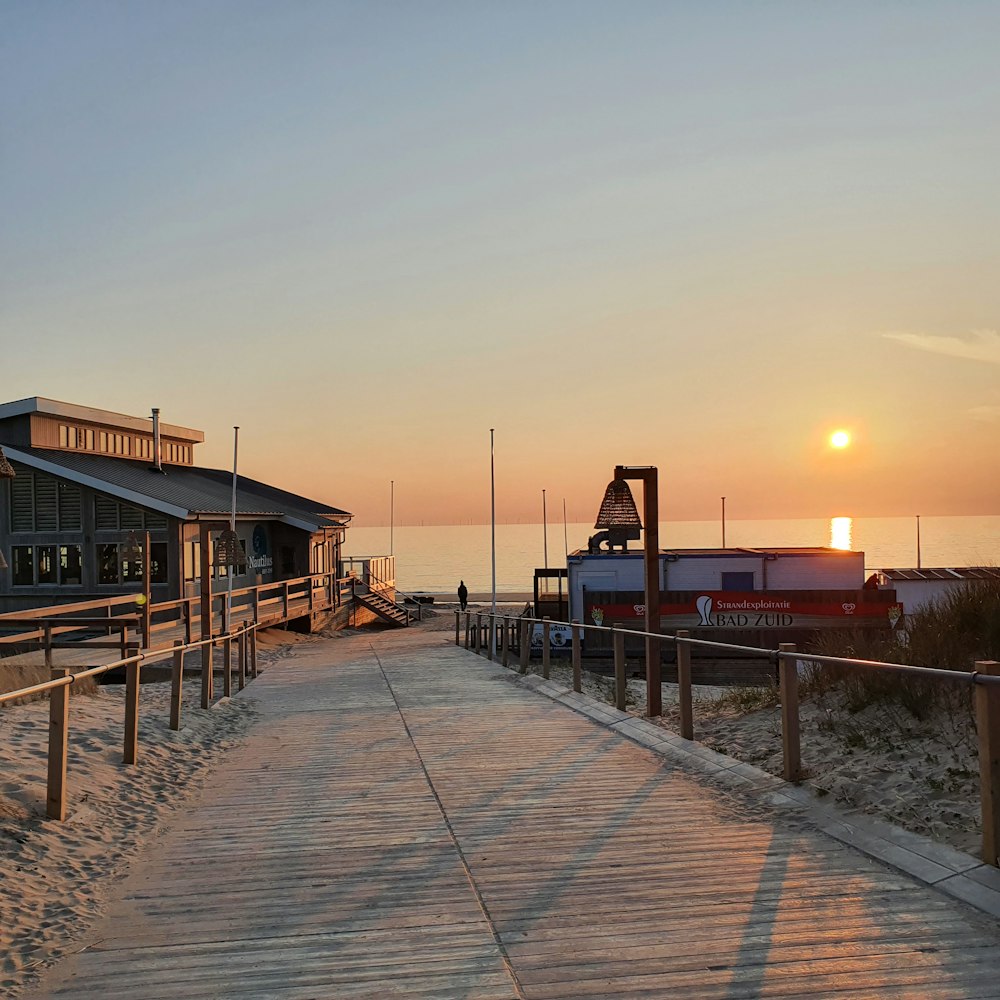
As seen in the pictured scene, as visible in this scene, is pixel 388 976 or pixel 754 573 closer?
pixel 388 976

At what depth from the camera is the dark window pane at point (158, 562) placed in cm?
3228

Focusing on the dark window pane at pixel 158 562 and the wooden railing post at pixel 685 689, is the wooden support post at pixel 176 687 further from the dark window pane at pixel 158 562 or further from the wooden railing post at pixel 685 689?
the dark window pane at pixel 158 562

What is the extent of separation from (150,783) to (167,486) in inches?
1110

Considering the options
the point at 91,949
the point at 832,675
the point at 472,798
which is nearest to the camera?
the point at 91,949

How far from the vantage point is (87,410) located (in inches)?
1423

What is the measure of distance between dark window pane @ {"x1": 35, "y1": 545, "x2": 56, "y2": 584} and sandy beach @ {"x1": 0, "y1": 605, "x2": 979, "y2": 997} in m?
23.3

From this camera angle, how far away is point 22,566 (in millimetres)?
32938

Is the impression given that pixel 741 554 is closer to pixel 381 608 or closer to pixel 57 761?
pixel 381 608

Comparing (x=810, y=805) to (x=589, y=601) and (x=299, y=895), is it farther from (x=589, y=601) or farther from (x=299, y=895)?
(x=589, y=601)

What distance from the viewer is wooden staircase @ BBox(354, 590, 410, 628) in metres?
45.7

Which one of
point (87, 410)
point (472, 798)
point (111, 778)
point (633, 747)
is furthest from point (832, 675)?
point (87, 410)

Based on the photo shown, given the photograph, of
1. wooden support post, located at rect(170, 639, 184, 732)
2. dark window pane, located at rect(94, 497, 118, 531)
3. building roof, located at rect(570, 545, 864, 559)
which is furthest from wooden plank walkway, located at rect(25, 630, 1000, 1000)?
building roof, located at rect(570, 545, 864, 559)

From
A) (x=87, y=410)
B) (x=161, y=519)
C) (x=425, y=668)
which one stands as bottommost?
(x=425, y=668)

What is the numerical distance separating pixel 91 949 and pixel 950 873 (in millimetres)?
4383
